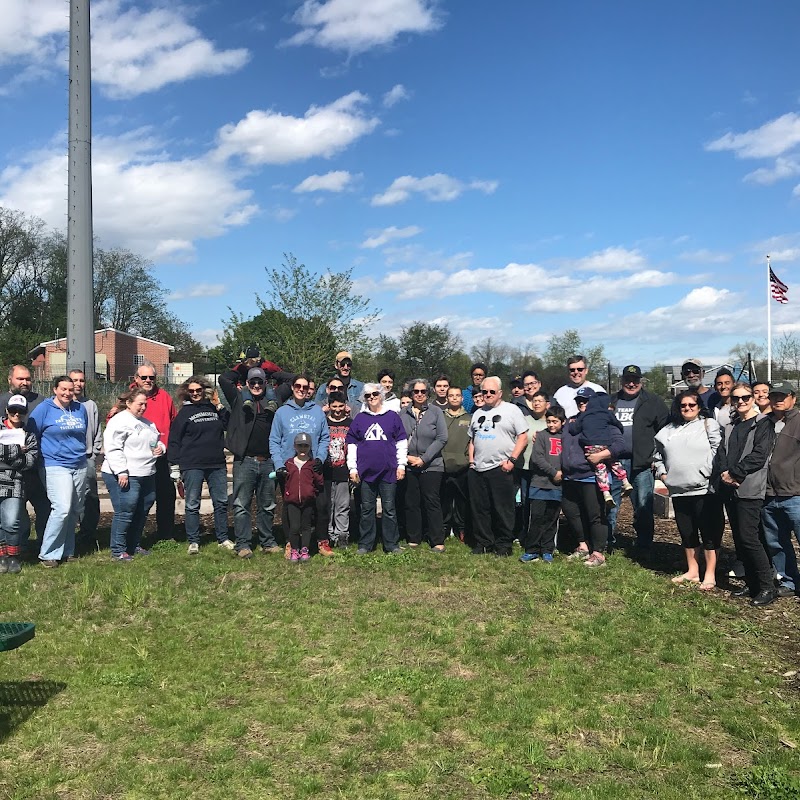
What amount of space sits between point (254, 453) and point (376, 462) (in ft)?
4.63

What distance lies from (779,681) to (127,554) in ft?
20.5

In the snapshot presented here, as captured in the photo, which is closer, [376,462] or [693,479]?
[693,479]

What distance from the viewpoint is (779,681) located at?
4609 mm

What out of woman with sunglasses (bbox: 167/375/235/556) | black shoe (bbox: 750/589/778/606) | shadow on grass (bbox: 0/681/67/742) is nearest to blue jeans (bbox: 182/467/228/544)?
woman with sunglasses (bbox: 167/375/235/556)

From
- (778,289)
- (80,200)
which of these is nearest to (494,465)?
(80,200)

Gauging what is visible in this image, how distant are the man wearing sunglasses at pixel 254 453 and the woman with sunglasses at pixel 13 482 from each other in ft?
6.71

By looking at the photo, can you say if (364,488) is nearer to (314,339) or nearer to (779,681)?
(779,681)

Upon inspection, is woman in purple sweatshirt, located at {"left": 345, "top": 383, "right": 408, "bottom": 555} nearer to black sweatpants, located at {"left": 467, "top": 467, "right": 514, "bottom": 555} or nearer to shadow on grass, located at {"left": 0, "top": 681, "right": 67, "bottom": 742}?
black sweatpants, located at {"left": 467, "top": 467, "right": 514, "bottom": 555}

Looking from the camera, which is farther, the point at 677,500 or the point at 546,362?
the point at 546,362

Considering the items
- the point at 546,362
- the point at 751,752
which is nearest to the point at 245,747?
the point at 751,752

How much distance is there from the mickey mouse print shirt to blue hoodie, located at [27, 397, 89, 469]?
439 centimetres

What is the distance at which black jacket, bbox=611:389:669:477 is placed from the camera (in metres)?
7.70

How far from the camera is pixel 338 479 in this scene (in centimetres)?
810

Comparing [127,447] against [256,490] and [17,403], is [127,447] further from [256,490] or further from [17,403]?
[256,490]
